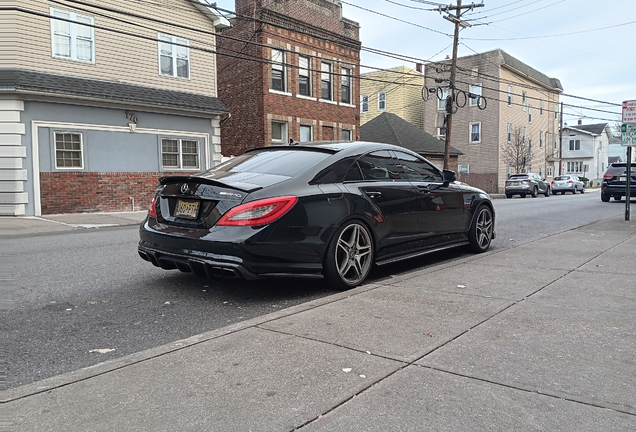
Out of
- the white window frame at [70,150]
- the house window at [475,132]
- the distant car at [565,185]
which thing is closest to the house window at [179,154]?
the white window frame at [70,150]

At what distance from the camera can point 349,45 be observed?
2742cm

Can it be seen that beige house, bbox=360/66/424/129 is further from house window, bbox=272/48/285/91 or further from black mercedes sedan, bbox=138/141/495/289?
black mercedes sedan, bbox=138/141/495/289

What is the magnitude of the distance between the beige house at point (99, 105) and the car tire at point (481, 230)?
1056 cm

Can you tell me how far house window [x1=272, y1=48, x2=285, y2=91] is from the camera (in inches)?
954

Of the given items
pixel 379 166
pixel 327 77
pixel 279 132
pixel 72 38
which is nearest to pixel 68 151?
pixel 72 38

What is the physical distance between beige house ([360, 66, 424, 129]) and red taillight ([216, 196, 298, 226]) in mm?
41444

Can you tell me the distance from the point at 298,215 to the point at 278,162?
948 millimetres

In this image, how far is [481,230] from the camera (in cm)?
769

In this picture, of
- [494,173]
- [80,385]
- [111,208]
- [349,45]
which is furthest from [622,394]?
[494,173]

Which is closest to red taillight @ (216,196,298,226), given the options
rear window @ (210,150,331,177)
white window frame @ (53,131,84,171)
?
rear window @ (210,150,331,177)

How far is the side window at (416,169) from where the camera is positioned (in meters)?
6.39

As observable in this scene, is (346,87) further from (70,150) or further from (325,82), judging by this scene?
(70,150)

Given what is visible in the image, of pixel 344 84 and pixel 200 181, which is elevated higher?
pixel 344 84

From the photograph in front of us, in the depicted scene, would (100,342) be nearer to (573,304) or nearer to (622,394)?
(622,394)
